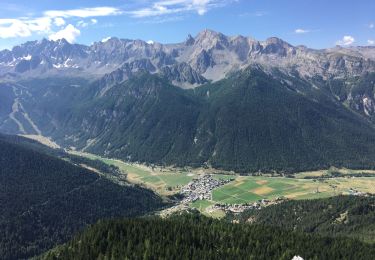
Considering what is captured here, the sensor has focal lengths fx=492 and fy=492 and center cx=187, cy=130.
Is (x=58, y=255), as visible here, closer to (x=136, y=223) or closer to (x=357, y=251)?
(x=136, y=223)

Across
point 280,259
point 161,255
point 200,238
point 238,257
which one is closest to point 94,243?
point 161,255

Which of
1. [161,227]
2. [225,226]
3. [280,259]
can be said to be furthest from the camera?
[225,226]

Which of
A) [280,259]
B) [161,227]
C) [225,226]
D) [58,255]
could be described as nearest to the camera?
[280,259]

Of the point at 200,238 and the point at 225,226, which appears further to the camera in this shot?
the point at 225,226

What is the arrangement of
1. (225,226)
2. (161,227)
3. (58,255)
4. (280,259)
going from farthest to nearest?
(225,226) → (161,227) → (58,255) → (280,259)

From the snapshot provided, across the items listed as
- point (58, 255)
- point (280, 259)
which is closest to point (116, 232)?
point (58, 255)

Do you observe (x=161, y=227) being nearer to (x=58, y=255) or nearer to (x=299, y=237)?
(x=58, y=255)
